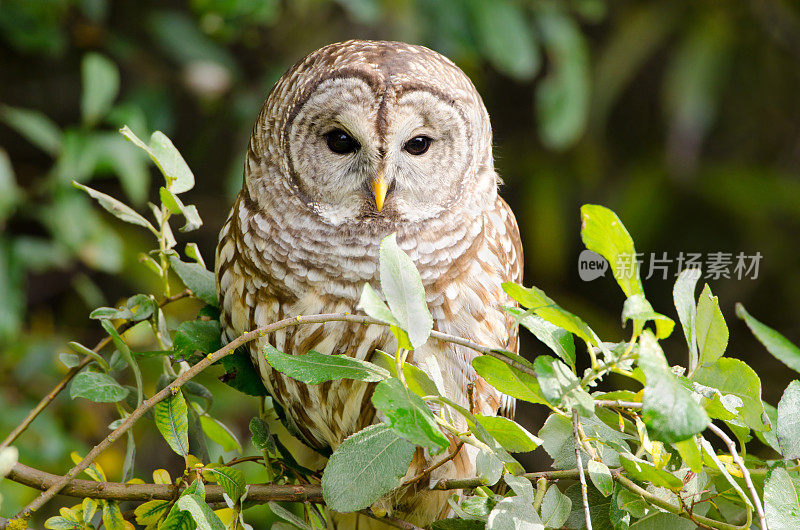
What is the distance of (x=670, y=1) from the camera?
12.0 ft

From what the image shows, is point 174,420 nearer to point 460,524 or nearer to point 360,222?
point 460,524

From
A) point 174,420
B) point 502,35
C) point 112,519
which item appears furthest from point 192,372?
point 502,35

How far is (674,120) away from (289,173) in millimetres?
2597

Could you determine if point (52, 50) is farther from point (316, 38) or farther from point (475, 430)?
point (475, 430)

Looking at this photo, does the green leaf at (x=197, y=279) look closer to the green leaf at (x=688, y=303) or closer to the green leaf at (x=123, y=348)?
the green leaf at (x=123, y=348)

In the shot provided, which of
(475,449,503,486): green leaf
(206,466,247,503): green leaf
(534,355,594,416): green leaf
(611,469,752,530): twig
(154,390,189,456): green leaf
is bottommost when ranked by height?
(206,466,247,503): green leaf

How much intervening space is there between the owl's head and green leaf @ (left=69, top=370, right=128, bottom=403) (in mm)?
464

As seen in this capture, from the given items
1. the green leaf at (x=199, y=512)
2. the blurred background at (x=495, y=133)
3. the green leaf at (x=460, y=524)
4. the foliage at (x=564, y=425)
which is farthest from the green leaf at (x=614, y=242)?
the blurred background at (x=495, y=133)

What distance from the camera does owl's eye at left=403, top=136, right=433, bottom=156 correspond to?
55.0 inches

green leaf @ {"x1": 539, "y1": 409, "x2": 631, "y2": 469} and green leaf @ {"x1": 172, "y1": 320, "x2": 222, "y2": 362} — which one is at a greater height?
green leaf @ {"x1": 539, "y1": 409, "x2": 631, "y2": 469}

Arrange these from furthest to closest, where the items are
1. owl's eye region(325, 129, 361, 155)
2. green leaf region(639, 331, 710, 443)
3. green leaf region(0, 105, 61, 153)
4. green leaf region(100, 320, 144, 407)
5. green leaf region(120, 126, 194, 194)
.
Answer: green leaf region(0, 105, 61, 153), owl's eye region(325, 129, 361, 155), green leaf region(120, 126, 194, 194), green leaf region(100, 320, 144, 407), green leaf region(639, 331, 710, 443)

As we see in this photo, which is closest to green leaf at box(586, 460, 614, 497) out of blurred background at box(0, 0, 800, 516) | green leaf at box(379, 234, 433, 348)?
green leaf at box(379, 234, 433, 348)

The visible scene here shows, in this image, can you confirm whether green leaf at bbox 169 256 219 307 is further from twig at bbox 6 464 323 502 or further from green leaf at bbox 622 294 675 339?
green leaf at bbox 622 294 675 339

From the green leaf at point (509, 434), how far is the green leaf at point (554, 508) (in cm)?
7
